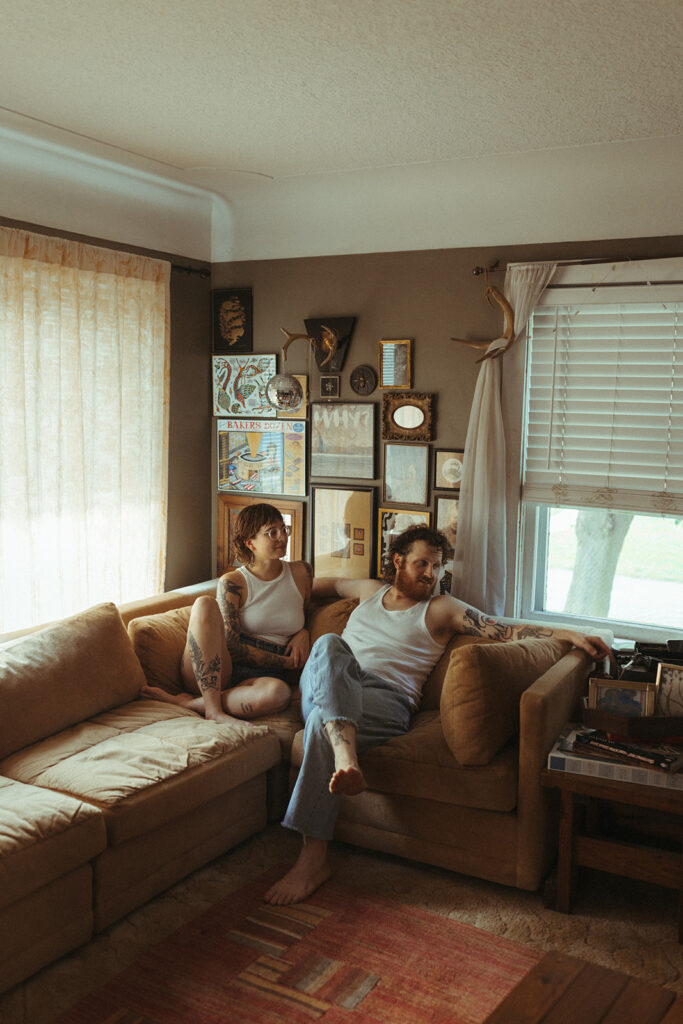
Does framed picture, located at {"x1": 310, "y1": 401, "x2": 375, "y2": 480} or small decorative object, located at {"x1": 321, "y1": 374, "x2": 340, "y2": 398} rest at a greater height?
small decorative object, located at {"x1": 321, "y1": 374, "x2": 340, "y2": 398}

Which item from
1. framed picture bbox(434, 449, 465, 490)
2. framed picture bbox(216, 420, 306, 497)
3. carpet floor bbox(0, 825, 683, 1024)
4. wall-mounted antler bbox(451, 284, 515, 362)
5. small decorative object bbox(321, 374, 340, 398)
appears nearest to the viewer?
carpet floor bbox(0, 825, 683, 1024)

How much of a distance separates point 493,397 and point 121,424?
1785 mm

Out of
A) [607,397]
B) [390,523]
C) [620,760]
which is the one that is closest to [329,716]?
[620,760]

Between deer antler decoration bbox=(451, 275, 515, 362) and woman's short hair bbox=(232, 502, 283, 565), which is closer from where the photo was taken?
woman's short hair bbox=(232, 502, 283, 565)

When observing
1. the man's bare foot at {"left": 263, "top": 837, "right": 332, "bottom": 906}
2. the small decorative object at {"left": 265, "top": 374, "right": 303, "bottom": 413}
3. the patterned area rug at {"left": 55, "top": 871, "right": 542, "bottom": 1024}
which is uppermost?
the small decorative object at {"left": 265, "top": 374, "right": 303, "bottom": 413}

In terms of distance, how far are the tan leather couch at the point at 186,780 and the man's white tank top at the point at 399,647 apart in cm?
17

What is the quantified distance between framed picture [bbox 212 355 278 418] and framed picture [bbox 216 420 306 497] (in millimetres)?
65

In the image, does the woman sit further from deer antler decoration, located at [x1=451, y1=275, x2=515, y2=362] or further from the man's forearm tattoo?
deer antler decoration, located at [x1=451, y1=275, x2=515, y2=362]

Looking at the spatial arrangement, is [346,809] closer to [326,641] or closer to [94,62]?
[326,641]

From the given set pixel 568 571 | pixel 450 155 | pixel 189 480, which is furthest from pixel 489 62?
pixel 189 480

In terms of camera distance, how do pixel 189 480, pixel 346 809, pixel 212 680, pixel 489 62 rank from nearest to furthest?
pixel 489 62 → pixel 346 809 → pixel 212 680 → pixel 189 480

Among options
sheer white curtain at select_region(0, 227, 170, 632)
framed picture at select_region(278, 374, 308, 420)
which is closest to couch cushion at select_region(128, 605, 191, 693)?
sheer white curtain at select_region(0, 227, 170, 632)

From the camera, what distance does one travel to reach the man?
284 centimetres

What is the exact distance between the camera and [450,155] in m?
3.69
